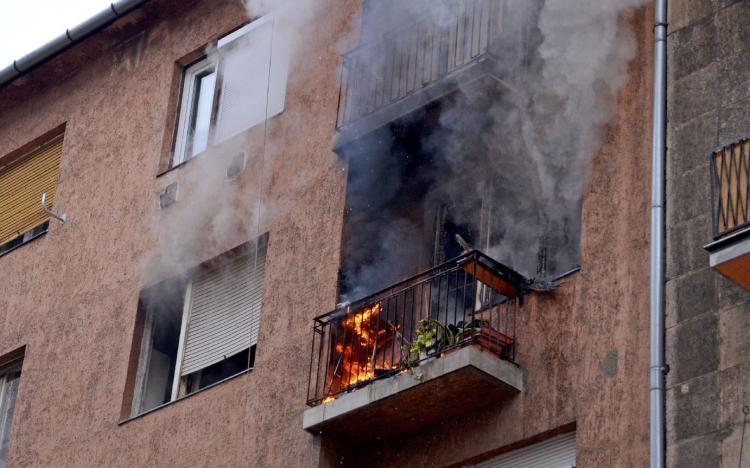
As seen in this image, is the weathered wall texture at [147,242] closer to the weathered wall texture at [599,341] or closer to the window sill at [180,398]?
the window sill at [180,398]

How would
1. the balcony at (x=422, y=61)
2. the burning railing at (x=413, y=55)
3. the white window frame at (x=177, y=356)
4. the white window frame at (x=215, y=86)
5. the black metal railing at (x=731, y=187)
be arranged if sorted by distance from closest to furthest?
the black metal railing at (x=731, y=187), the balcony at (x=422, y=61), the burning railing at (x=413, y=55), the white window frame at (x=177, y=356), the white window frame at (x=215, y=86)

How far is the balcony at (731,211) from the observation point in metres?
10.0

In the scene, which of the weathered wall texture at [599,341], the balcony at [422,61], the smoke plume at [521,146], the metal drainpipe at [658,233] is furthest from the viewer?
the balcony at [422,61]

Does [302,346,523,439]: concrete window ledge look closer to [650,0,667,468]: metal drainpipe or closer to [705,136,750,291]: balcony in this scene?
[650,0,667,468]: metal drainpipe

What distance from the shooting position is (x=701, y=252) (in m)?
11.0

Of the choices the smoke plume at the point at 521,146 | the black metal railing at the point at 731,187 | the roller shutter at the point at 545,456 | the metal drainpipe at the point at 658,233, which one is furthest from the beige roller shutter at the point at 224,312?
the black metal railing at the point at 731,187

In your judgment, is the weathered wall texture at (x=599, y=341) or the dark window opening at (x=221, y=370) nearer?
the weathered wall texture at (x=599, y=341)

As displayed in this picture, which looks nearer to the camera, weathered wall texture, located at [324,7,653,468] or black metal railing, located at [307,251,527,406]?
weathered wall texture, located at [324,7,653,468]

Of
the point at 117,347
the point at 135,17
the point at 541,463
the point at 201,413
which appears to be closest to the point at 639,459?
the point at 541,463

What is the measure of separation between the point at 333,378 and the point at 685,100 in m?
4.11

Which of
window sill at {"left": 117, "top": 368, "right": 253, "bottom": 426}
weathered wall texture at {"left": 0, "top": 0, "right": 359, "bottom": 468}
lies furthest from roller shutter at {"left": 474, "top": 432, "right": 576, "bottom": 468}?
window sill at {"left": 117, "top": 368, "right": 253, "bottom": 426}

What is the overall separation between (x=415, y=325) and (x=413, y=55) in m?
2.83

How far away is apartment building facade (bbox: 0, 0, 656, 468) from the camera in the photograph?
1199cm

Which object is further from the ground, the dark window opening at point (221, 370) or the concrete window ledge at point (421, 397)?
the dark window opening at point (221, 370)
